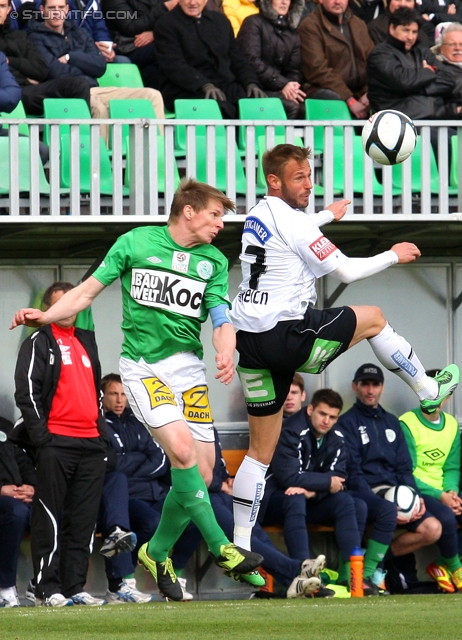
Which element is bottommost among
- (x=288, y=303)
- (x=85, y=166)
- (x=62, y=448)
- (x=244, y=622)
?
(x=244, y=622)

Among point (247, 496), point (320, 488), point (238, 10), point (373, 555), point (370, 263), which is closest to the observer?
point (370, 263)

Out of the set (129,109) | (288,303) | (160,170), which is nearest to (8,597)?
(160,170)

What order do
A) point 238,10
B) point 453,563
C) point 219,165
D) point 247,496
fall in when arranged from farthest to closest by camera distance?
point 238,10 → point 219,165 → point 453,563 → point 247,496

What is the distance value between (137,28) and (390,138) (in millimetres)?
5022

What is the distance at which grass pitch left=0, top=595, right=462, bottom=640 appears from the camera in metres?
6.07

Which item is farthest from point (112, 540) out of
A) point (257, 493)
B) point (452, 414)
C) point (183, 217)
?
point (452, 414)

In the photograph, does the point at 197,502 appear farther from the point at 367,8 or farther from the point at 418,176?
the point at 367,8

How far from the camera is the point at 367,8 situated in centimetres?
1363

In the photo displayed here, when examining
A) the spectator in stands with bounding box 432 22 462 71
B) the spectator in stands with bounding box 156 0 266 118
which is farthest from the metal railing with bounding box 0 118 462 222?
the spectator in stands with bounding box 432 22 462 71

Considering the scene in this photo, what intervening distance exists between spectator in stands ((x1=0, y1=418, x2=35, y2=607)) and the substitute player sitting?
292cm

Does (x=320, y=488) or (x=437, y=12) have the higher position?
(x=437, y=12)

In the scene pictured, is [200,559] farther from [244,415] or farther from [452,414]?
[452,414]

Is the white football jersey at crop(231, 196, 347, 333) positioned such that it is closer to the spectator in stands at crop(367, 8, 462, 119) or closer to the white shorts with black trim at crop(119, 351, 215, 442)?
the white shorts with black trim at crop(119, 351, 215, 442)

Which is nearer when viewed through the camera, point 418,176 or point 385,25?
point 418,176
